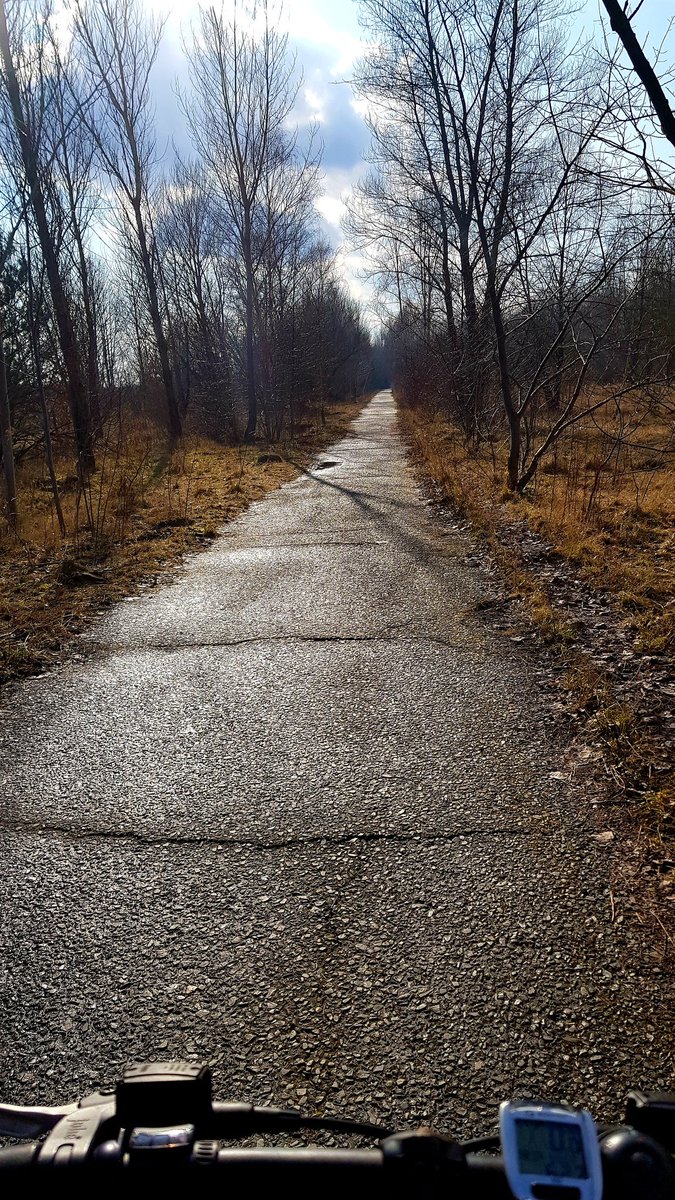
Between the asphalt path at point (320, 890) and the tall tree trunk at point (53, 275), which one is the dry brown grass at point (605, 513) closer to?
the asphalt path at point (320, 890)

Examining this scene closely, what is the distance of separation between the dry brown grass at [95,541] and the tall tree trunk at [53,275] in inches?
25.9

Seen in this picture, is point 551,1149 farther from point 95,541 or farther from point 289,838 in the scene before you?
point 95,541

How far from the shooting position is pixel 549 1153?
0.69 m

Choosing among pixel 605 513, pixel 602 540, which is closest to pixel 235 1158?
pixel 602 540

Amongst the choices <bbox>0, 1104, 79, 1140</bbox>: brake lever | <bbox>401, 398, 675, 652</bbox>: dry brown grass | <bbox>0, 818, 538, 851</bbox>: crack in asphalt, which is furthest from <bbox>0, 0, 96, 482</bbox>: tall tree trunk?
<bbox>0, 1104, 79, 1140</bbox>: brake lever

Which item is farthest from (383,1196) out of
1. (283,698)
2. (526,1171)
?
(283,698)

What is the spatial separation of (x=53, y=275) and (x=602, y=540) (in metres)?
10.9

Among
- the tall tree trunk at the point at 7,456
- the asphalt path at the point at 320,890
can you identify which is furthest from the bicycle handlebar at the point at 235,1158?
the tall tree trunk at the point at 7,456

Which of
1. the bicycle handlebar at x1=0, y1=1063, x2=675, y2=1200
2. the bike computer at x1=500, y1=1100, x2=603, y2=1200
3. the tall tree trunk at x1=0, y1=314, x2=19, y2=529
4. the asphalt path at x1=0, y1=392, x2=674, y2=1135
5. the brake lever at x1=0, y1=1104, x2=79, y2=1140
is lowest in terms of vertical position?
the asphalt path at x1=0, y1=392, x2=674, y2=1135

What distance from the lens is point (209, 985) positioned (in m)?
1.79

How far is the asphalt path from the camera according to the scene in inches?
61.9

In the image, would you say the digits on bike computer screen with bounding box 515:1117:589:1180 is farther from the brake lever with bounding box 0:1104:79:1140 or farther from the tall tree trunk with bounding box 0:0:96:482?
the tall tree trunk with bounding box 0:0:96:482

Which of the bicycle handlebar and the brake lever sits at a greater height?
the bicycle handlebar

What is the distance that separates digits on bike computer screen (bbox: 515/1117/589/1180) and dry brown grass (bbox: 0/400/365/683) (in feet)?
13.1
